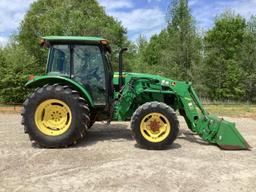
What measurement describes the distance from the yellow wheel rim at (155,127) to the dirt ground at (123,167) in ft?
1.04

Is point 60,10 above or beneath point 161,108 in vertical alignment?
above

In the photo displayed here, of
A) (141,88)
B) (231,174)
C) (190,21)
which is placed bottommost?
(231,174)

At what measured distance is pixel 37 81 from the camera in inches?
271

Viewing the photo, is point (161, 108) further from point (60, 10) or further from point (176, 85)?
point (60, 10)

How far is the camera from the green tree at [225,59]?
28750 millimetres

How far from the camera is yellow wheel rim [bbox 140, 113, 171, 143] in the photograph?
6664mm

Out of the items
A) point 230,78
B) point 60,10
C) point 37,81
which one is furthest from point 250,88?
point 37,81

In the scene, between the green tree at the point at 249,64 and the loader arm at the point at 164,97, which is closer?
the loader arm at the point at 164,97

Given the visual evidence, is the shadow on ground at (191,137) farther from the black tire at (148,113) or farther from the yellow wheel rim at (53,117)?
the yellow wheel rim at (53,117)

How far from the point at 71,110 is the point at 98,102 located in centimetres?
77

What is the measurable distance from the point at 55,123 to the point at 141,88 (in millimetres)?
2059

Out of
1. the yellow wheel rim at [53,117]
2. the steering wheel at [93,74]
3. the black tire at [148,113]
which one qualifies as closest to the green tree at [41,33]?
the steering wheel at [93,74]

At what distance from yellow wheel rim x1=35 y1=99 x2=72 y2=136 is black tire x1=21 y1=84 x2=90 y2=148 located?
67mm

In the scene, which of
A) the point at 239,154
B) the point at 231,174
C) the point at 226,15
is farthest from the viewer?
the point at 226,15
